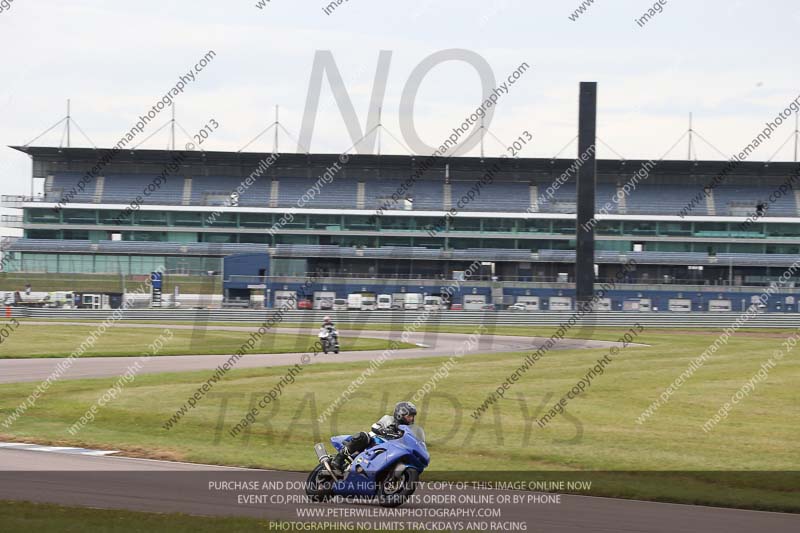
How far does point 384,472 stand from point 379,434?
0.54 meters

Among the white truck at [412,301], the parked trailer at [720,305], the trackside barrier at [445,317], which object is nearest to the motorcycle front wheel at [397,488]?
the trackside barrier at [445,317]

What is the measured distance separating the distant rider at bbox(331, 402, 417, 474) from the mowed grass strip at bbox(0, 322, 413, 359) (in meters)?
26.4

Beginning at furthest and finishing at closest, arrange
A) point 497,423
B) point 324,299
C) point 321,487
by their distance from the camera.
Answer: point 324,299, point 497,423, point 321,487

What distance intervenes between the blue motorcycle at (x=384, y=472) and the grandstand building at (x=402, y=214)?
249 ft

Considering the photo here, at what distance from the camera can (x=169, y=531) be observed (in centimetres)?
1009

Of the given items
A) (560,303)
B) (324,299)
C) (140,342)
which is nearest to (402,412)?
(140,342)

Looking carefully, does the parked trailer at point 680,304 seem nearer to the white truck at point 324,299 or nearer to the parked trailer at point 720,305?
the parked trailer at point 720,305

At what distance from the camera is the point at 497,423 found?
20.9 meters

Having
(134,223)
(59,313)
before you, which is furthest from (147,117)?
(134,223)

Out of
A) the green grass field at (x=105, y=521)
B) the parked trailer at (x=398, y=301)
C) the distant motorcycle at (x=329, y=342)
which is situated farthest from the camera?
the parked trailer at (x=398, y=301)

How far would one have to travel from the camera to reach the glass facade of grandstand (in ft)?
302

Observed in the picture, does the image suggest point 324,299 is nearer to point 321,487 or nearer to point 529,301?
point 529,301

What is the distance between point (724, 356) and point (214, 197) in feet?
221

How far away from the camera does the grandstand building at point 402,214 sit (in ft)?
302
